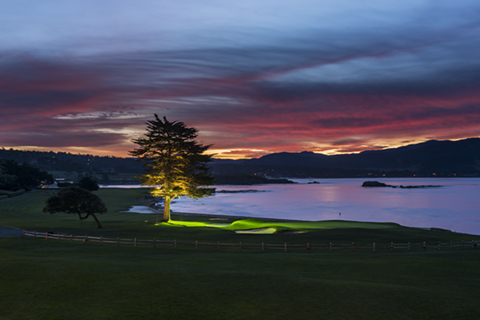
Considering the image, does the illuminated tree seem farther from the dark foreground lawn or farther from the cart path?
the dark foreground lawn

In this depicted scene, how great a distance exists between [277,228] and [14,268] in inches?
1530

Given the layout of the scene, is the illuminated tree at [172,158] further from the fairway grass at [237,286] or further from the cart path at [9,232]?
the fairway grass at [237,286]

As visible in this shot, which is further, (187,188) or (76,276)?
Result: (187,188)

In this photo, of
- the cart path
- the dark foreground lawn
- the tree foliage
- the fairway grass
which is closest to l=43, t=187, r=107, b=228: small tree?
the cart path

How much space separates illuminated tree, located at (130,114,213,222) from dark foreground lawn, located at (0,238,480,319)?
3307 cm

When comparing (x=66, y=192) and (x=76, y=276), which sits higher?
(x=66, y=192)

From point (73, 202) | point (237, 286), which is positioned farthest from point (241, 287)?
point (73, 202)

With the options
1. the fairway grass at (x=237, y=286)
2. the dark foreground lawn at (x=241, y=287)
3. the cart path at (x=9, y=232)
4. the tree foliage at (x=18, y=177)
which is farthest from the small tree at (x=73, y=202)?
the tree foliage at (x=18, y=177)

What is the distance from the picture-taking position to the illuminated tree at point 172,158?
6219 centimetres

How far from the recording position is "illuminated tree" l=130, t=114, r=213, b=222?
62.2 metres

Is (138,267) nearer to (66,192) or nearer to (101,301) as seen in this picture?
(101,301)

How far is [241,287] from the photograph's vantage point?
20.9 metres

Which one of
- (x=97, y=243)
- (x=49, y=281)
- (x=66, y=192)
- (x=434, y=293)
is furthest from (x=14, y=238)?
(x=434, y=293)

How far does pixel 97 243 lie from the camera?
39969 mm
